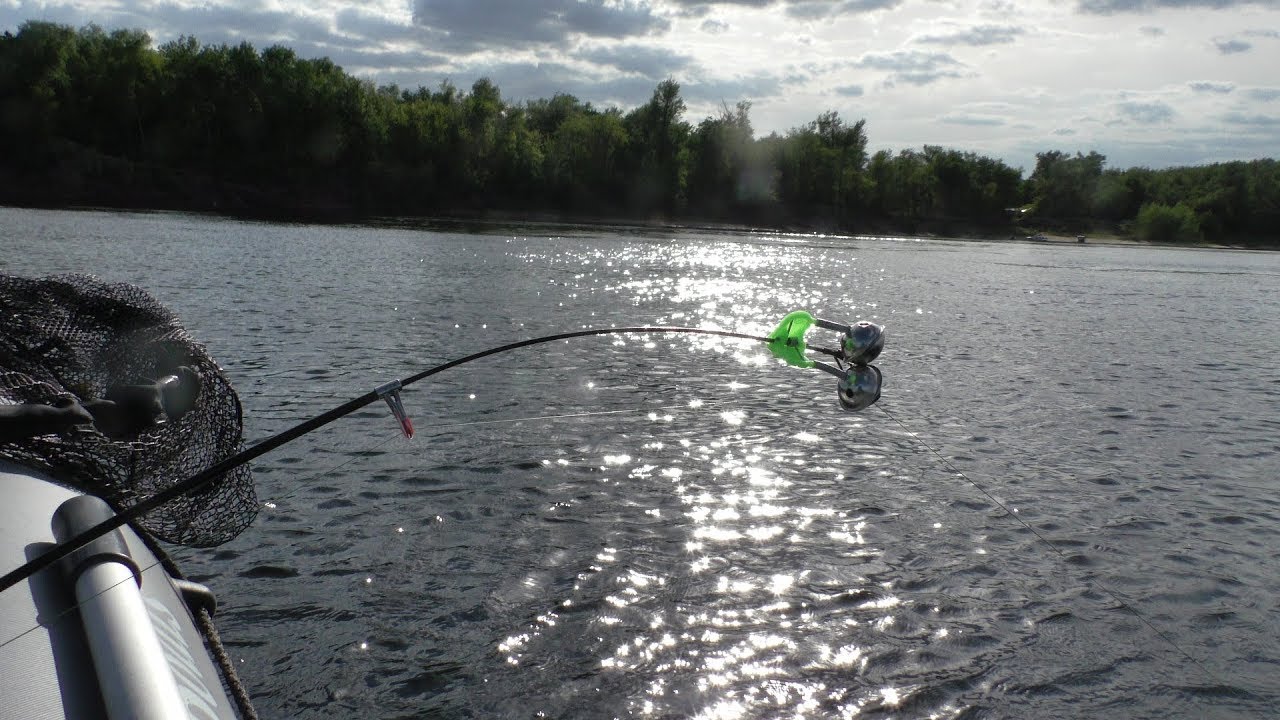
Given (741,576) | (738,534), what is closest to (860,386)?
(741,576)

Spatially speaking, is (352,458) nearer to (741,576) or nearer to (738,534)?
(738,534)

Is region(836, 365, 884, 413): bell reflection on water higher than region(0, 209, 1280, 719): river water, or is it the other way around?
region(836, 365, 884, 413): bell reflection on water

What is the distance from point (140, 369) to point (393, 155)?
12552cm

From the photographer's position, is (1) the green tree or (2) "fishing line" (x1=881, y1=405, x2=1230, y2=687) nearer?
(2) "fishing line" (x1=881, y1=405, x2=1230, y2=687)

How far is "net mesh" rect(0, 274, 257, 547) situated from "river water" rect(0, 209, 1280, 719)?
1.59 metres

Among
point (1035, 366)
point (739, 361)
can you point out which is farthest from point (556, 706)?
point (1035, 366)

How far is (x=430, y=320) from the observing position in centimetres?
2752

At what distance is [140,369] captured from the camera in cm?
633

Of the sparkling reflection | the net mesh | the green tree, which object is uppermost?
the green tree

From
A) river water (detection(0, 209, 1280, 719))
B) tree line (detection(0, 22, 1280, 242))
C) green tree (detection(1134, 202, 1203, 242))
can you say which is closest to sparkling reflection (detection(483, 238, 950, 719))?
river water (detection(0, 209, 1280, 719))

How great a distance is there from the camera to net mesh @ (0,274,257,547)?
5848mm

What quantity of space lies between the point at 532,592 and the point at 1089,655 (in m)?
4.97

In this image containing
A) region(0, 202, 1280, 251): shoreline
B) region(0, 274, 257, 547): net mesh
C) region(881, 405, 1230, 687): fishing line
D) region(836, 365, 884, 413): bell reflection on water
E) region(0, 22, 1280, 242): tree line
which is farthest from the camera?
region(0, 22, 1280, 242): tree line

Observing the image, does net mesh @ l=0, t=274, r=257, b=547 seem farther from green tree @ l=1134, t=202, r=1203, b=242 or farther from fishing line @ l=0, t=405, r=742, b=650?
green tree @ l=1134, t=202, r=1203, b=242
